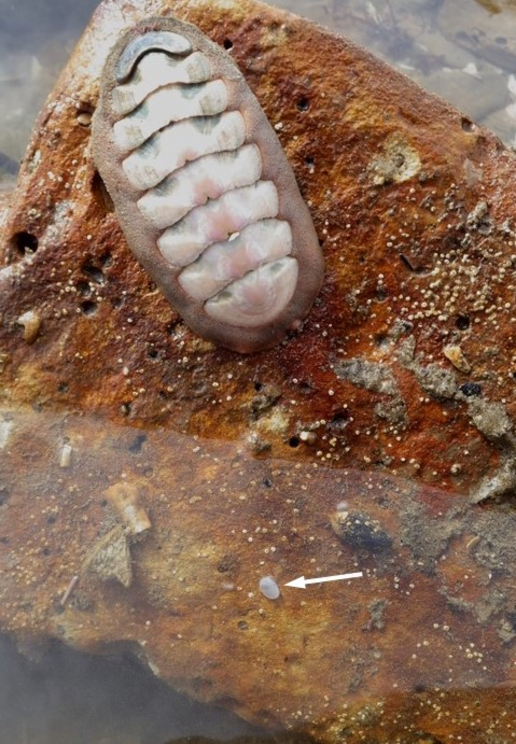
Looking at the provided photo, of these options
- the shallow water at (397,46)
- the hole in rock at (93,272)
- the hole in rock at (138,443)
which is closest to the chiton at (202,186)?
the hole in rock at (93,272)

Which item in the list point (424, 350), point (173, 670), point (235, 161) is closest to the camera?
point (235, 161)

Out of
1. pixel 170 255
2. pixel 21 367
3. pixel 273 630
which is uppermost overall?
Answer: pixel 170 255

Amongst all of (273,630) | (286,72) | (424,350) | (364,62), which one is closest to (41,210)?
(286,72)

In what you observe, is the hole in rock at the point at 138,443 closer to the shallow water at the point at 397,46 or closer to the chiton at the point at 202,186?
the chiton at the point at 202,186

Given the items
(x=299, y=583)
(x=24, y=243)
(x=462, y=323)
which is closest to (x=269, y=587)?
(x=299, y=583)

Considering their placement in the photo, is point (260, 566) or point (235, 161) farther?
point (260, 566)

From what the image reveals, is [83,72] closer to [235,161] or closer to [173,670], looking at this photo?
[235,161]

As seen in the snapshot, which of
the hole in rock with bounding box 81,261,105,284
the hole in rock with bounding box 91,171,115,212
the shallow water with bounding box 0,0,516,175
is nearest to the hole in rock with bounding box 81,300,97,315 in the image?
the hole in rock with bounding box 81,261,105,284
